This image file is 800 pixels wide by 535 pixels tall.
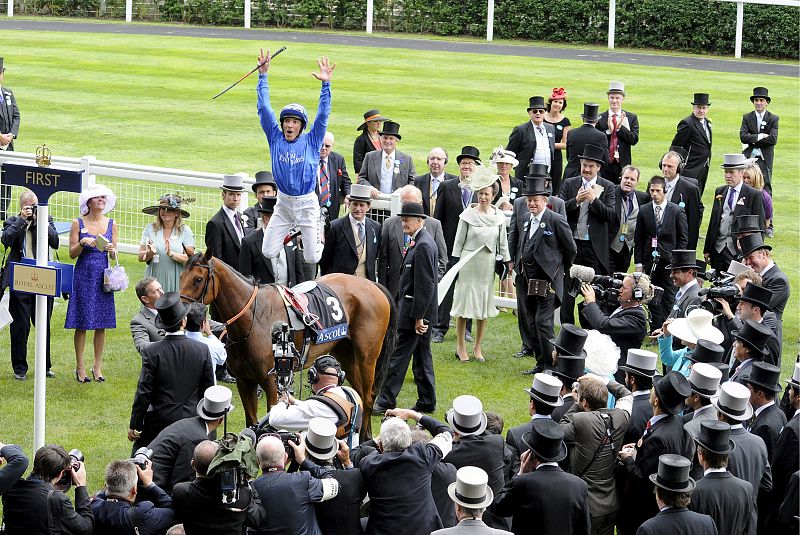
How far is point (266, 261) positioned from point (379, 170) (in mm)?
3481

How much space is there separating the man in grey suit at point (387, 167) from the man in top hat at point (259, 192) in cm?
232

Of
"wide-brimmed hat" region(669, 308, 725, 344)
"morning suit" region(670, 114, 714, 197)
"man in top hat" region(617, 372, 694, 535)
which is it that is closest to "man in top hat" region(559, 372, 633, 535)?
"man in top hat" region(617, 372, 694, 535)

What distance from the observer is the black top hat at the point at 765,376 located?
27.8 feet

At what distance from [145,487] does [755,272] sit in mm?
6515

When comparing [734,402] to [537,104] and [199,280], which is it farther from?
[537,104]

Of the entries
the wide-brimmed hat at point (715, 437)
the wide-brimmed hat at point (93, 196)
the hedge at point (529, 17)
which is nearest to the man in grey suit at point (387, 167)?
the wide-brimmed hat at point (93, 196)

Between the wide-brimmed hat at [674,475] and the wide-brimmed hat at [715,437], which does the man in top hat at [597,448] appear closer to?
the wide-brimmed hat at [715,437]

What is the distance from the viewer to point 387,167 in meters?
15.5

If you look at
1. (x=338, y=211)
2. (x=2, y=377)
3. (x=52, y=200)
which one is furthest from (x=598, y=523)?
(x=52, y=200)

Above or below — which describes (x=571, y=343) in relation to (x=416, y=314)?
above

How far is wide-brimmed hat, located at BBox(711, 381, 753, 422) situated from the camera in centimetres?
796

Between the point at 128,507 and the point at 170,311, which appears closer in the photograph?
the point at 128,507

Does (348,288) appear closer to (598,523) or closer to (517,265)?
(517,265)

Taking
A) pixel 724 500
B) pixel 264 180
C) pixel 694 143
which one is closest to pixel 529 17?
pixel 694 143
